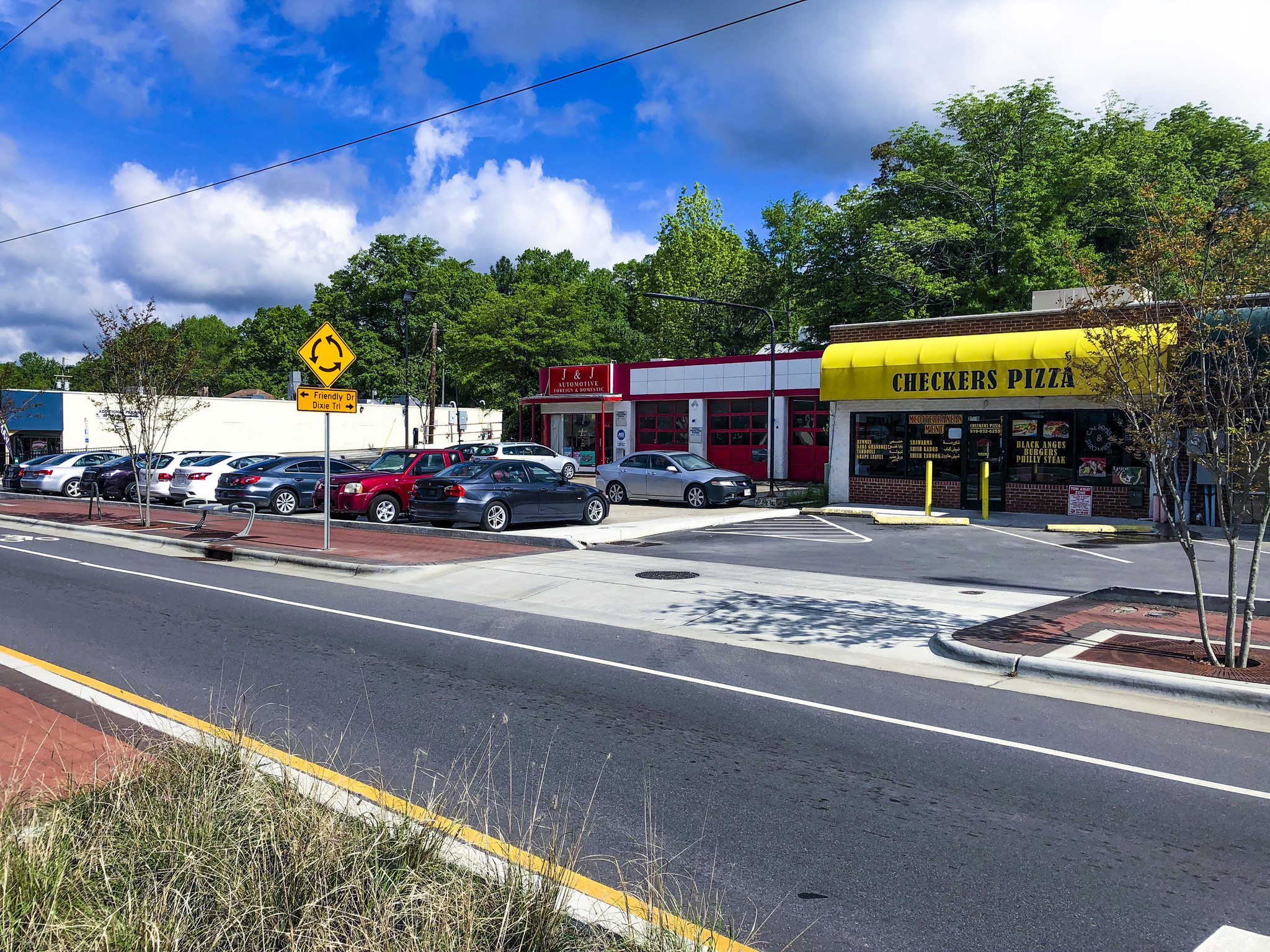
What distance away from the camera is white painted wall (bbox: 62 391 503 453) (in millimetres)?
52438

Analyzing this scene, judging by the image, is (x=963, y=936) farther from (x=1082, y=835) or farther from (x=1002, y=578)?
(x=1002, y=578)

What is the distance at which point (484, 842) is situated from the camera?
163 inches

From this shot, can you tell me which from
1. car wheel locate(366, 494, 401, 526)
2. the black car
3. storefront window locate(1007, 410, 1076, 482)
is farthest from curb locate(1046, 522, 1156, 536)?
car wheel locate(366, 494, 401, 526)

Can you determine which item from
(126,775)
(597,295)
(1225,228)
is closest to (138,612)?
(126,775)

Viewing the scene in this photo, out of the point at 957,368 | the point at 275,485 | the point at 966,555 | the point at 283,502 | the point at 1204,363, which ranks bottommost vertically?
the point at 966,555

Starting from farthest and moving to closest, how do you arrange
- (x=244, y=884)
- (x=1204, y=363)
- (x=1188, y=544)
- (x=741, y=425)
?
(x=741, y=425) → (x=1188, y=544) → (x=1204, y=363) → (x=244, y=884)

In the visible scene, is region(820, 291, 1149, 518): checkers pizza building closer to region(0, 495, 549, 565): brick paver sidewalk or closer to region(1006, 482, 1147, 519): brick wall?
region(1006, 482, 1147, 519): brick wall

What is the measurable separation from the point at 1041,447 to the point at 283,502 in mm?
18919

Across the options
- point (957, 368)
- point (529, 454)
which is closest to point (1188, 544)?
point (957, 368)

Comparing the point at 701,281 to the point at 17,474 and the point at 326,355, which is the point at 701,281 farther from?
the point at 326,355

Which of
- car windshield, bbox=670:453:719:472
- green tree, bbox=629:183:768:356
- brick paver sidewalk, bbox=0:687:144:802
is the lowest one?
brick paver sidewalk, bbox=0:687:144:802

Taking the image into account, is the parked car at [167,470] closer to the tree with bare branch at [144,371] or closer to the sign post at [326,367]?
the tree with bare branch at [144,371]

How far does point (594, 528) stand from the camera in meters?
19.0

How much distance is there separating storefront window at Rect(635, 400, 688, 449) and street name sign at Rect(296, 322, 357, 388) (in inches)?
897
